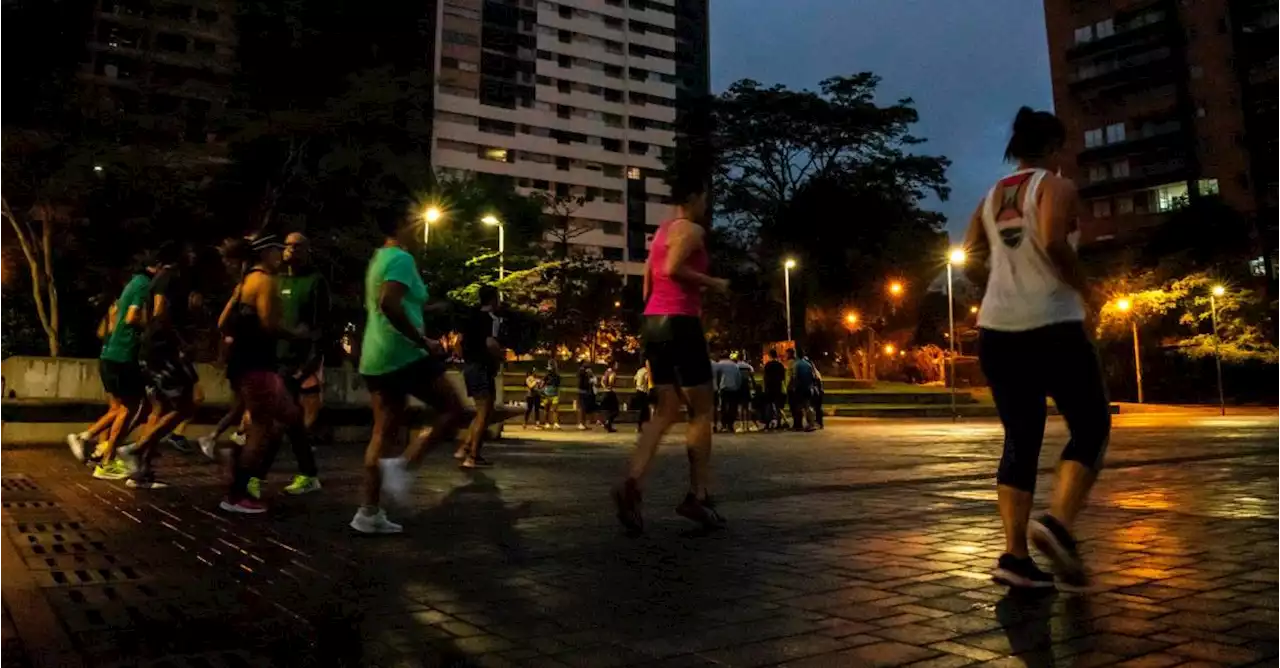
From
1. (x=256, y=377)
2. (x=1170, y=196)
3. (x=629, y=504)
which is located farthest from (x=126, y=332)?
(x=1170, y=196)

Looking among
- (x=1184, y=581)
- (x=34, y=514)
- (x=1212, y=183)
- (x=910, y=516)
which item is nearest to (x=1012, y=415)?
(x=1184, y=581)

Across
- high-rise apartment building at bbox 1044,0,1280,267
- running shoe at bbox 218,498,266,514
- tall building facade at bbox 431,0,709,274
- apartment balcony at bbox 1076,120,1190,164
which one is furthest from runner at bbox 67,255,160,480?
tall building facade at bbox 431,0,709,274

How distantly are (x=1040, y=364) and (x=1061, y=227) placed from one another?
53 centimetres

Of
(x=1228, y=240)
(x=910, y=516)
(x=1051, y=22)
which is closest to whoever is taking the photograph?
(x=910, y=516)

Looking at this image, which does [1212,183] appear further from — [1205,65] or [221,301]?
[221,301]

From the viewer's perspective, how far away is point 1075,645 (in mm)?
2715

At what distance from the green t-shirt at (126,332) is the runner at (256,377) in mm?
2095

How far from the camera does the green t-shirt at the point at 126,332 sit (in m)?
7.59

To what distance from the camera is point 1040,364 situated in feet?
11.8

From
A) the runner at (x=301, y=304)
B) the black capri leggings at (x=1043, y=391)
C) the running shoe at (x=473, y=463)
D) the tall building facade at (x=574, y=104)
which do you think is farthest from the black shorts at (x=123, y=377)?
the tall building facade at (x=574, y=104)

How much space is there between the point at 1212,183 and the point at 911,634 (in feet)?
210

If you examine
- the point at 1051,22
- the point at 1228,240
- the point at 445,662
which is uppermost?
the point at 1051,22

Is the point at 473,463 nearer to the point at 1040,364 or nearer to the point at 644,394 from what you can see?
the point at 1040,364

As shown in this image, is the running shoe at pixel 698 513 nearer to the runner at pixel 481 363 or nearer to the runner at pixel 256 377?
the runner at pixel 256 377
